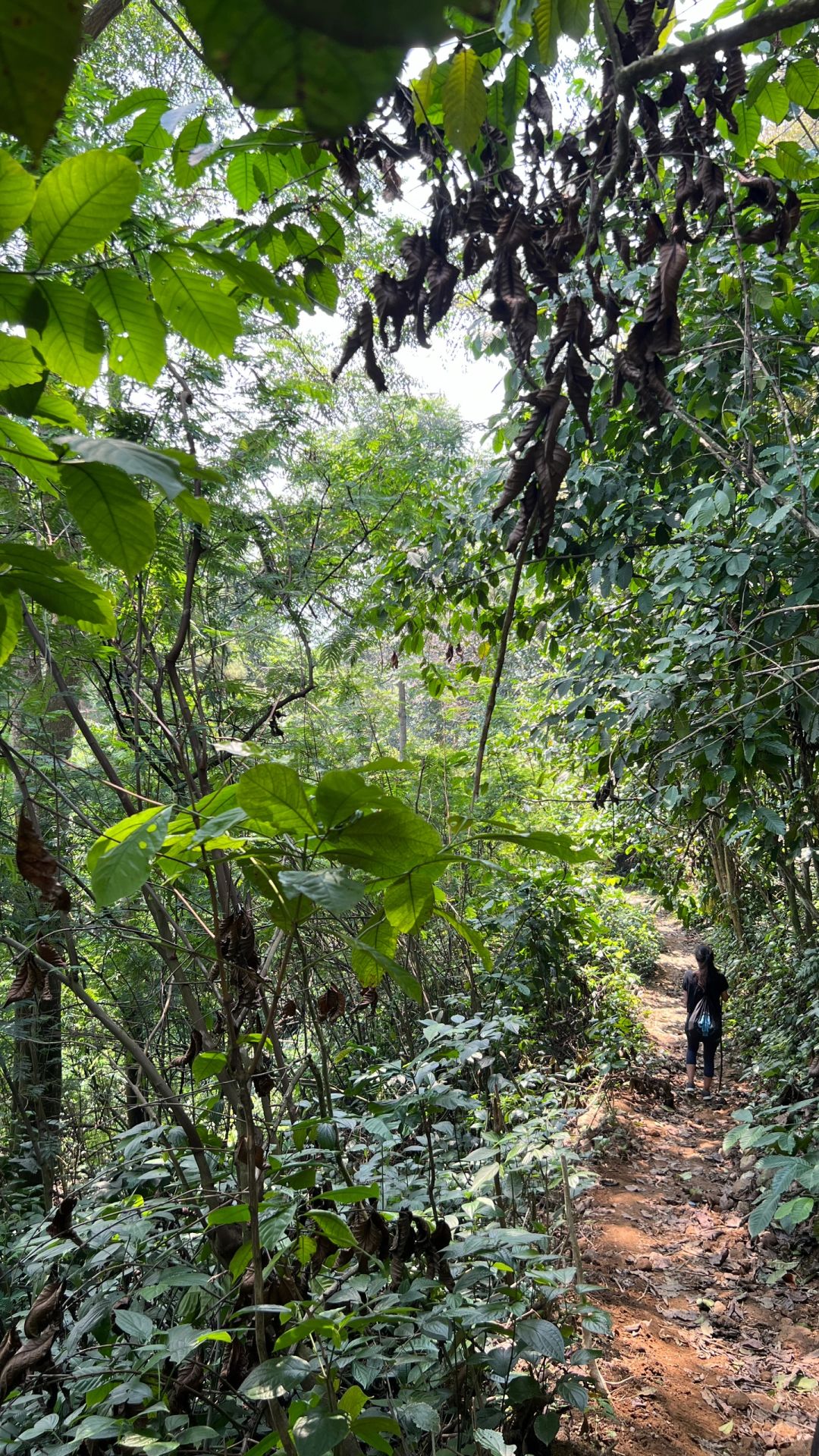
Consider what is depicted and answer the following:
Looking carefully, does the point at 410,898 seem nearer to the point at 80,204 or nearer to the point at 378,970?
the point at 378,970

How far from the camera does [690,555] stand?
10.3 ft

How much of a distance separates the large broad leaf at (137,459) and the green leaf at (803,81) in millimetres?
1340

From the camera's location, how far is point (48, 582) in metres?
0.63

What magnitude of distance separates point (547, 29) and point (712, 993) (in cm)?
678

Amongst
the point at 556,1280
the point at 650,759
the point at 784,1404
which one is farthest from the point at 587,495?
the point at 784,1404

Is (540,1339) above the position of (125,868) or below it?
below

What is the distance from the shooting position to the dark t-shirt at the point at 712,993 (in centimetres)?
639

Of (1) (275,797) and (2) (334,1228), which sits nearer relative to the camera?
(1) (275,797)

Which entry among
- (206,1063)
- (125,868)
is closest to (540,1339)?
(206,1063)

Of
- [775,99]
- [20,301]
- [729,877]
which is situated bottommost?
[729,877]

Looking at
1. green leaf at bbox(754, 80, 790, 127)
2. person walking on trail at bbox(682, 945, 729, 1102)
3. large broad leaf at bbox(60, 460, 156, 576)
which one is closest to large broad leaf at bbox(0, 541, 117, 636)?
large broad leaf at bbox(60, 460, 156, 576)

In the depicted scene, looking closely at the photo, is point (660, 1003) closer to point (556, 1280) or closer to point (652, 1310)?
point (652, 1310)

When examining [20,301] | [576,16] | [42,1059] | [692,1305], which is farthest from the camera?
[42,1059]

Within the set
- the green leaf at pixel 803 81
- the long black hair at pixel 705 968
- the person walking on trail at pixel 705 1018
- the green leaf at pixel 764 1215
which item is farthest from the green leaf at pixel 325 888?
the long black hair at pixel 705 968
